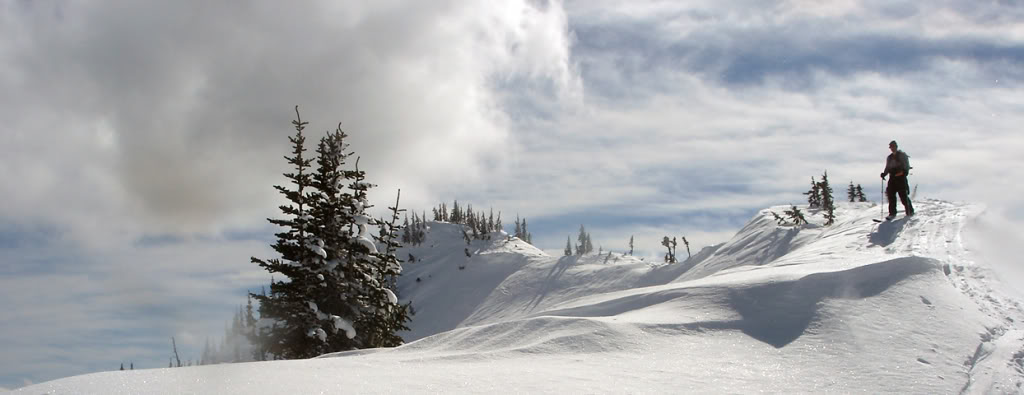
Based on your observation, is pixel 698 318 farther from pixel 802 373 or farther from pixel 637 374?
pixel 637 374

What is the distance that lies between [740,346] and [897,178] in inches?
539

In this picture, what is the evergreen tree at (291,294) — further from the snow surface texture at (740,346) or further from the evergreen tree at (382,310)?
the snow surface texture at (740,346)

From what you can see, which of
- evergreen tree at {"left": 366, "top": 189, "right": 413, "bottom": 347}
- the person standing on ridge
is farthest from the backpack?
evergreen tree at {"left": 366, "top": 189, "right": 413, "bottom": 347}

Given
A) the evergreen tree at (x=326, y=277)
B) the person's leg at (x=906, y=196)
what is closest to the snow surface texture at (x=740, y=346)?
the person's leg at (x=906, y=196)

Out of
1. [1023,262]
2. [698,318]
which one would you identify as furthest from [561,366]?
[1023,262]

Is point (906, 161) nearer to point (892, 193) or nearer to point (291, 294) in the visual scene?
point (892, 193)

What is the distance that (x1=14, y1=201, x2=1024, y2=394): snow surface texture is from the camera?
21.8 feet

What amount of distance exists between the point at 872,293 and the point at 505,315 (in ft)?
141

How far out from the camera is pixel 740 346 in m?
8.80

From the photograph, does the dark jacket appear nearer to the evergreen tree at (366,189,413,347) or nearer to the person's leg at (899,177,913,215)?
the person's leg at (899,177,913,215)

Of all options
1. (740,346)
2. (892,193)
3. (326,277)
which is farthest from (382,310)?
(892,193)

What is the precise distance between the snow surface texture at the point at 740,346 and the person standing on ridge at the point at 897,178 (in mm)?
3828

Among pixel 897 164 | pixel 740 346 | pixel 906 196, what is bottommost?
pixel 740 346

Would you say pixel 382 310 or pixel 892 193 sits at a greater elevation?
pixel 892 193
